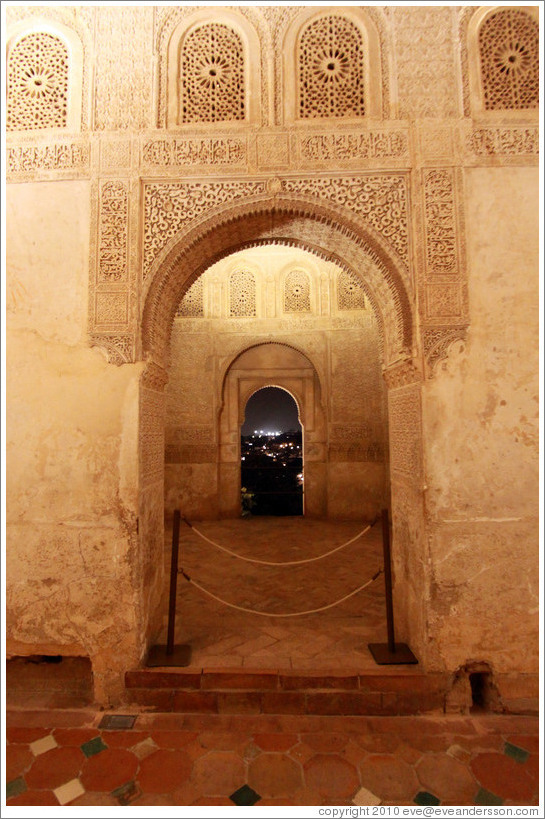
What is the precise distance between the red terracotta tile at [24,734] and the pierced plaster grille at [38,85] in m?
4.27

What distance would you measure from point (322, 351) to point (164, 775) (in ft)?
21.4

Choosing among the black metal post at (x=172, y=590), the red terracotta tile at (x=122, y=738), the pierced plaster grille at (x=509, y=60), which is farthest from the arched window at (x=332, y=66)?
the red terracotta tile at (x=122, y=738)

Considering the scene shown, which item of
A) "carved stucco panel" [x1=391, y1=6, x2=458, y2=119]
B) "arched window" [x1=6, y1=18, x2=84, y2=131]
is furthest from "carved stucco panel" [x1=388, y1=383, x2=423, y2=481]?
"arched window" [x1=6, y1=18, x2=84, y2=131]

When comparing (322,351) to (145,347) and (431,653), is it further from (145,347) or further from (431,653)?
(431,653)

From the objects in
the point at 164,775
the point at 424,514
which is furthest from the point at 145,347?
the point at 164,775

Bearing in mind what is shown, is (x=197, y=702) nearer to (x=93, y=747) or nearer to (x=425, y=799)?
(x=93, y=747)

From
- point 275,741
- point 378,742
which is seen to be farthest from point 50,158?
point 378,742

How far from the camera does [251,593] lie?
4469 mm

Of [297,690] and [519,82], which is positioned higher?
[519,82]

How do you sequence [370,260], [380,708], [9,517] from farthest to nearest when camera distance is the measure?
[370,260] → [9,517] → [380,708]

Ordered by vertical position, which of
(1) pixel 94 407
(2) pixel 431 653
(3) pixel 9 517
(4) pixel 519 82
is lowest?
(2) pixel 431 653

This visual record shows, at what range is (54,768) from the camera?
2379mm

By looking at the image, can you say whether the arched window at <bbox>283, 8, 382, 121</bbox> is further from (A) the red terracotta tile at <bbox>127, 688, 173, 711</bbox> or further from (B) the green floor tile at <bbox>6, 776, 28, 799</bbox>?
(B) the green floor tile at <bbox>6, 776, 28, 799</bbox>

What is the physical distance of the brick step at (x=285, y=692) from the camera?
9.37 feet
